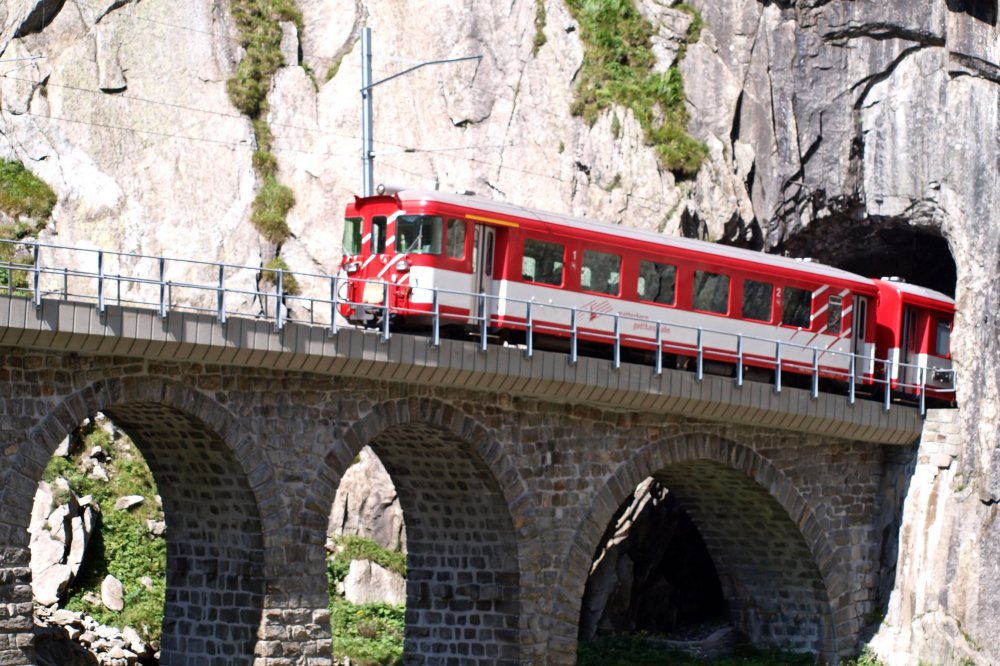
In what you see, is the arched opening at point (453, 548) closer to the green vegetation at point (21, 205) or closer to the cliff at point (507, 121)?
the cliff at point (507, 121)

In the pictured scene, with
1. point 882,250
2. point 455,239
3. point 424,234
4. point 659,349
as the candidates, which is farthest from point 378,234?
point 882,250

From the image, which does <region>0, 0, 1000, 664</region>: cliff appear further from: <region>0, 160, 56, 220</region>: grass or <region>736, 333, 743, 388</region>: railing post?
<region>736, 333, 743, 388</region>: railing post

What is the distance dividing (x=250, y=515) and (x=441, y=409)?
3357 mm

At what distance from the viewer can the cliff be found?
112 feet

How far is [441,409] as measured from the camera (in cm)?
2445

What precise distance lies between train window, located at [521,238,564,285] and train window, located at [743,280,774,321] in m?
4.07

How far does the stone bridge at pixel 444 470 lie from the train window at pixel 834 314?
1.58m

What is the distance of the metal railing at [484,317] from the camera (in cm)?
2236

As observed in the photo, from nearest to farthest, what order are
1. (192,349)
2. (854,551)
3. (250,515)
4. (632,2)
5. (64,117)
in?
(192,349)
(250,515)
(854,551)
(64,117)
(632,2)

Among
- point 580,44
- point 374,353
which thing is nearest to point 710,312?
point 374,353

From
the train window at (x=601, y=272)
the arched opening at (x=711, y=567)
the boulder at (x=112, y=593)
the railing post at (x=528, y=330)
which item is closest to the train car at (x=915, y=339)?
the arched opening at (x=711, y=567)

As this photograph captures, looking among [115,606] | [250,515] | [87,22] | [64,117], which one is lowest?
[115,606]

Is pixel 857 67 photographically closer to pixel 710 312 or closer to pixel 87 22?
pixel 710 312

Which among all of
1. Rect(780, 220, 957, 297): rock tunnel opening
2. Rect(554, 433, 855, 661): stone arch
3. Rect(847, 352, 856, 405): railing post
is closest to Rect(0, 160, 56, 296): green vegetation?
Rect(554, 433, 855, 661): stone arch
